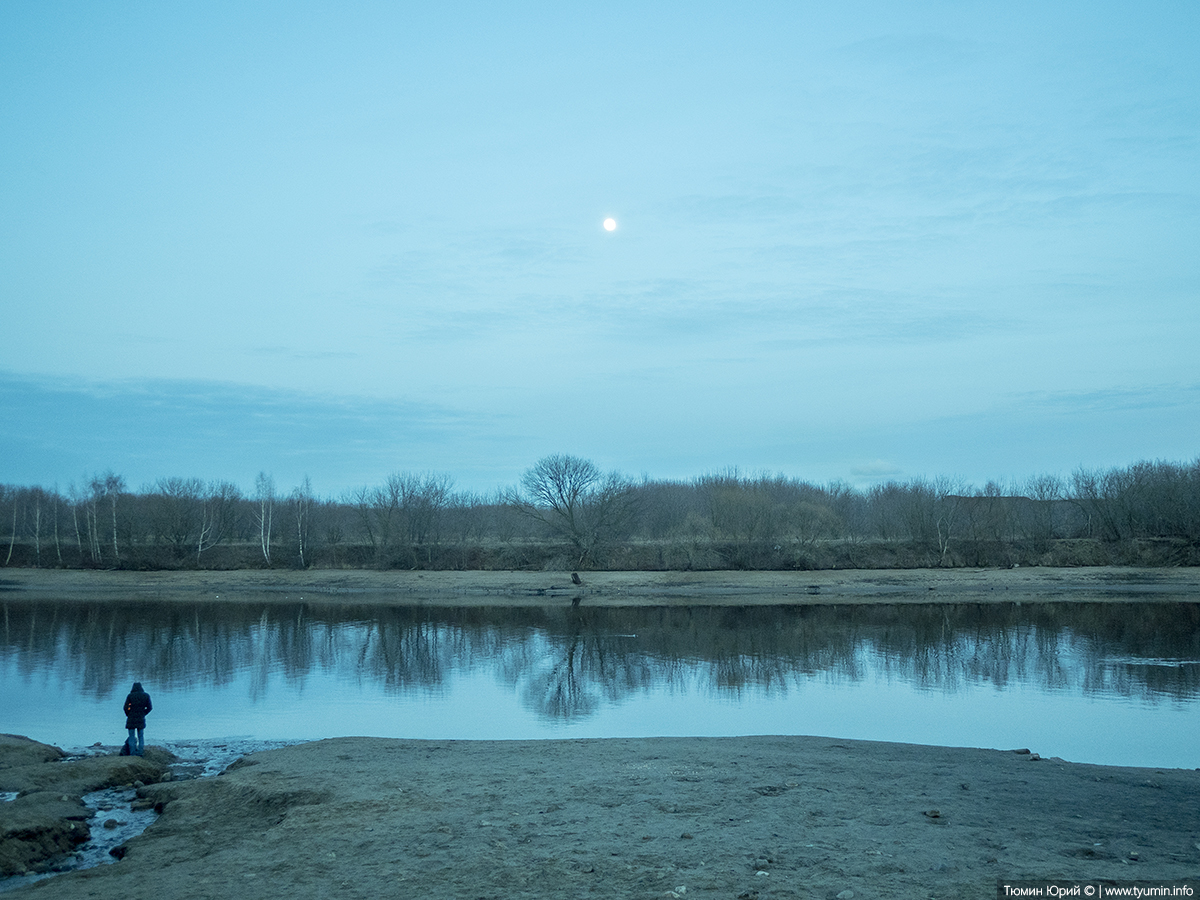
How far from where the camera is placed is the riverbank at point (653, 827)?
23.5ft

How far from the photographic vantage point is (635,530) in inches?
2685

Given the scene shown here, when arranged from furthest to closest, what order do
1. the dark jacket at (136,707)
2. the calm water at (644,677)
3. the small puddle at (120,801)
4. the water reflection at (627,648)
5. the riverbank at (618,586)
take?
the riverbank at (618,586), the water reflection at (627,648), the calm water at (644,677), the dark jacket at (136,707), the small puddle at (120,801)

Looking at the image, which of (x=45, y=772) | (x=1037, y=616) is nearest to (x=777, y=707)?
(x=45, y=772)

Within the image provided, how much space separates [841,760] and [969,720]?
6.86 m

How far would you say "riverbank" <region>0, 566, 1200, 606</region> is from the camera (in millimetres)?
48469

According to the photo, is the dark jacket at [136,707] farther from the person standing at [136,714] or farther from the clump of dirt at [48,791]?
→ the clump of dirt at [48,791]

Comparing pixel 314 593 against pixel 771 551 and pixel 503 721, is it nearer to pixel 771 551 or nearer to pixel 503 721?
pixel 771 551

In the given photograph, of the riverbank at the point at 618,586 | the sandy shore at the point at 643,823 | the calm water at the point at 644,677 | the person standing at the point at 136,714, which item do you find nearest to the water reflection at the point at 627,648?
the calm water at the point at 644,677

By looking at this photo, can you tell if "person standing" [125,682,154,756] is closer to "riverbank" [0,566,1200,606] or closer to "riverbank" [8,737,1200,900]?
"riverbank" [8,737,1200,900]

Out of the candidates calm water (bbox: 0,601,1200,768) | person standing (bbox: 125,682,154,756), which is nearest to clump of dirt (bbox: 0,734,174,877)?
person standing (bbox: 125,682,154,756)

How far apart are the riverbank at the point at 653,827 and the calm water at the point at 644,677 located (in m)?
4.50

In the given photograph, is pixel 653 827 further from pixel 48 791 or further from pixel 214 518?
pixel 214 518

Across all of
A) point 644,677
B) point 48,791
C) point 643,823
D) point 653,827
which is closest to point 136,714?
point 48,791

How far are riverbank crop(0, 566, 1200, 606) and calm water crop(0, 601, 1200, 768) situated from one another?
8.91 m
